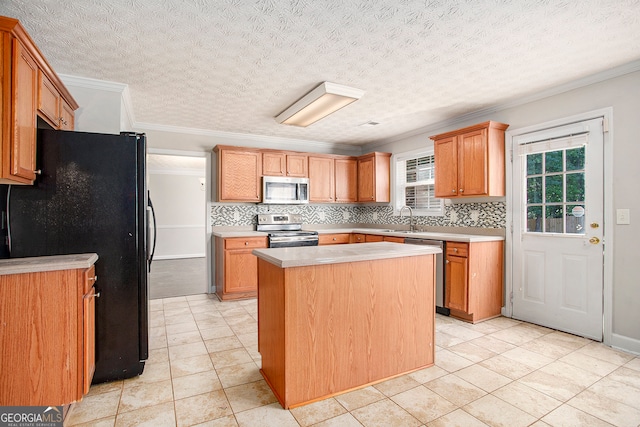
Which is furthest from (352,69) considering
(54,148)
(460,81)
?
(54,148)

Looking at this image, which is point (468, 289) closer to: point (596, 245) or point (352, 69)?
point (596, 245)

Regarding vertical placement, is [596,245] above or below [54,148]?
A: below

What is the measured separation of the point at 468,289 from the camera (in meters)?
3.48

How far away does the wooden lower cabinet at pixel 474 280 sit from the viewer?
3.50 metres

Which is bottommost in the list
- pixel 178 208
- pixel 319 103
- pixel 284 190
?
pixel 178 208

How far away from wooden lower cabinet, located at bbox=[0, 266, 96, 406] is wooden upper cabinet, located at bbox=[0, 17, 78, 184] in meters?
0.62

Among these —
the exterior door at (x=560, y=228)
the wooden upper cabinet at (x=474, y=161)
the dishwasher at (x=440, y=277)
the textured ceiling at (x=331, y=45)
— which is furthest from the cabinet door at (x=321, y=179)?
the exterior door at (x=560, y=228)

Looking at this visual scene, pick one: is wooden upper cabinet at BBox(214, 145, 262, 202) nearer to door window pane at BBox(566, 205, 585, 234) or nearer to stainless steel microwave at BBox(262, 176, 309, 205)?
stainless steel microwave at BBox(262, 176, 309, 205)

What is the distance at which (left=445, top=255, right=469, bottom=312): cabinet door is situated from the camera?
11.5ft

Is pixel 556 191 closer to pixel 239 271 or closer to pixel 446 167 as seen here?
pixel 446 167

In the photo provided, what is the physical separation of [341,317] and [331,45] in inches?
76.3

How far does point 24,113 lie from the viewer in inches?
74.8

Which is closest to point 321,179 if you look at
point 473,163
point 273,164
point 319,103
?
point 273,164

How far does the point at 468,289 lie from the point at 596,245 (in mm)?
1181
